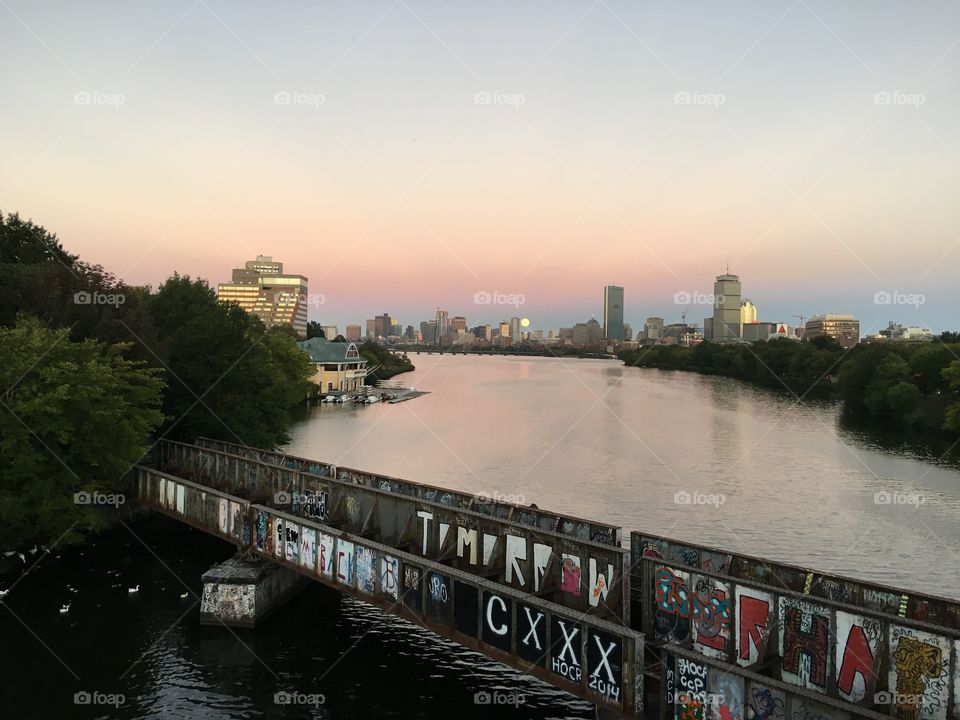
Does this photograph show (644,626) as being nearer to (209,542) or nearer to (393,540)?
(393,540)

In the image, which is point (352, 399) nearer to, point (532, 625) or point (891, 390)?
point (891, 390)

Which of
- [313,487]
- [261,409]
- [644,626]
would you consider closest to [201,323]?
[261,409]

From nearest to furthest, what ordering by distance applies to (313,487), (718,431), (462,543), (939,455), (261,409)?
(462,543)
(313,487)
(261,409)
(939,455)
(718,431)

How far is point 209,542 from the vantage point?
98.1 ft

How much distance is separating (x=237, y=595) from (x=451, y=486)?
2363 centimetres

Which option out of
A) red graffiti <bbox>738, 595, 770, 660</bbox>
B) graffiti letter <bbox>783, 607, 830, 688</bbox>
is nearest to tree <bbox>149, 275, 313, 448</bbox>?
red graffiti <bbox>738, 595, 770, 660</bbox>

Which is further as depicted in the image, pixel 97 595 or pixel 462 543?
pixel 97 595

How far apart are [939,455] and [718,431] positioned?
19862 millimetres

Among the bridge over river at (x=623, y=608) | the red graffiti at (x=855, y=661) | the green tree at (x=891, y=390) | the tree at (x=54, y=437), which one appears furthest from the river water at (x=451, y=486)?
the green tree at (x=891, y=390)

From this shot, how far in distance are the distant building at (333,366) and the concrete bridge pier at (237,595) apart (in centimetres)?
9007

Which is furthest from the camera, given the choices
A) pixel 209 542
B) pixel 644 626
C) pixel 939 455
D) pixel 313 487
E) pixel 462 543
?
pixel 939 455

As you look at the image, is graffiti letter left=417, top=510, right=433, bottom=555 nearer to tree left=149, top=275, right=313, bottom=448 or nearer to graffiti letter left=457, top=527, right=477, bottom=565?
graffiti letter left=457, top=527, right=477, bottom=565

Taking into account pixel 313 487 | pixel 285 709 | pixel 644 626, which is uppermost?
pixel 313 487

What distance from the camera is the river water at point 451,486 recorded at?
17562 mm
